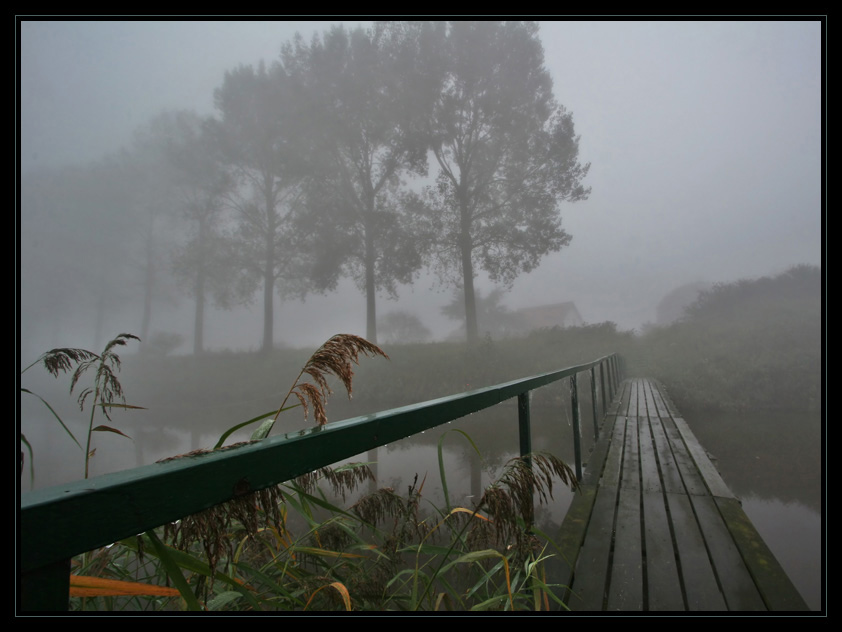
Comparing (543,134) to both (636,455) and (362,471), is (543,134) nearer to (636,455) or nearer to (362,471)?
(636,455)

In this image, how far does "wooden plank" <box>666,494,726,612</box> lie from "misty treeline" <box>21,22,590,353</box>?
10431 mm

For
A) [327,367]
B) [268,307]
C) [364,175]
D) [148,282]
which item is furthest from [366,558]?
[364,175]

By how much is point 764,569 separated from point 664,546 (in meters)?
0.42

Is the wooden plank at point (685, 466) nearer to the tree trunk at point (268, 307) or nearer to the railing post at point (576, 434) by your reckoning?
the railing post at point (576, 434)

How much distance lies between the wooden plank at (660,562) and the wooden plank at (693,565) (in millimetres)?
33

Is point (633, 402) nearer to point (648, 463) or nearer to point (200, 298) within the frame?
point (648, 463)

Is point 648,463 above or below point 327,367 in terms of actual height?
below

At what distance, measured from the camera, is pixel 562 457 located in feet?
12.1

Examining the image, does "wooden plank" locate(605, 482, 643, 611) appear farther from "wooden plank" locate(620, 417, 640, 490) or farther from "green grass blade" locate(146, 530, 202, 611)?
"green grass blade" locate(146, 530, 202, 611)

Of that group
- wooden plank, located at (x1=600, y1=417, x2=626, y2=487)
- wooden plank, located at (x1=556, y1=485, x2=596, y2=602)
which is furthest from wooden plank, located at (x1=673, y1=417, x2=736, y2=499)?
wooden plank, located at (x1=556, y1=485, x2=596, y2=602)

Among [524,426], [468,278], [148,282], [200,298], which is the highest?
[468,278]

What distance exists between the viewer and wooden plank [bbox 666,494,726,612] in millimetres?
1596

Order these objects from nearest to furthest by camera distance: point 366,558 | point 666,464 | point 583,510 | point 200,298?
point 366,558 < point 583,510 < point 666,464 < point 200,298
